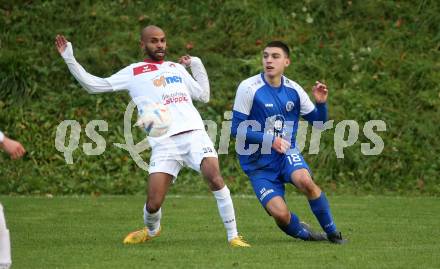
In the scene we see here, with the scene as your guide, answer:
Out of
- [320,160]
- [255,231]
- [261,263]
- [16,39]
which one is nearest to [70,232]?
[255,231]

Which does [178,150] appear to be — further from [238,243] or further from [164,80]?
[238,243]

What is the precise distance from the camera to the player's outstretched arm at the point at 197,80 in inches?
428

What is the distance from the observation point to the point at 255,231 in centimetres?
1202

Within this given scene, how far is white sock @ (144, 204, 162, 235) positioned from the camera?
35.3 feet

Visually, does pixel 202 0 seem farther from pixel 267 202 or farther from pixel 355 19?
pixel 267 202

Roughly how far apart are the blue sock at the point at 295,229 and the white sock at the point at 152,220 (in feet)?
4.18

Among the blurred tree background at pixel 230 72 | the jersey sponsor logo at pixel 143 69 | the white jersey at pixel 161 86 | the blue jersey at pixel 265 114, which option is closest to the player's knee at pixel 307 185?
the blue jersey at pixel 265 114

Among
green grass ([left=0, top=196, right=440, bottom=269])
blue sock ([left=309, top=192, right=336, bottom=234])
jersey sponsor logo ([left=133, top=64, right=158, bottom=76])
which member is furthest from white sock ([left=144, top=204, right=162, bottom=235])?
blue sock ([left=309, top=192, right=336, bottom=234])

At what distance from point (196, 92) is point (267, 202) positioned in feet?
4.46

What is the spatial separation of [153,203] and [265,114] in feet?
4.85

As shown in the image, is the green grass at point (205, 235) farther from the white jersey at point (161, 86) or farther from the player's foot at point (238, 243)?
the white jersey at point (161, 86)

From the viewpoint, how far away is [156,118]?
10594mm

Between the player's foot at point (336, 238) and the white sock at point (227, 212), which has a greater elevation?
the white sock at point (227, 212)

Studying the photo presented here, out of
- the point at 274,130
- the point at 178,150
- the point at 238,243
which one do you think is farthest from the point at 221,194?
the point at 274,130
